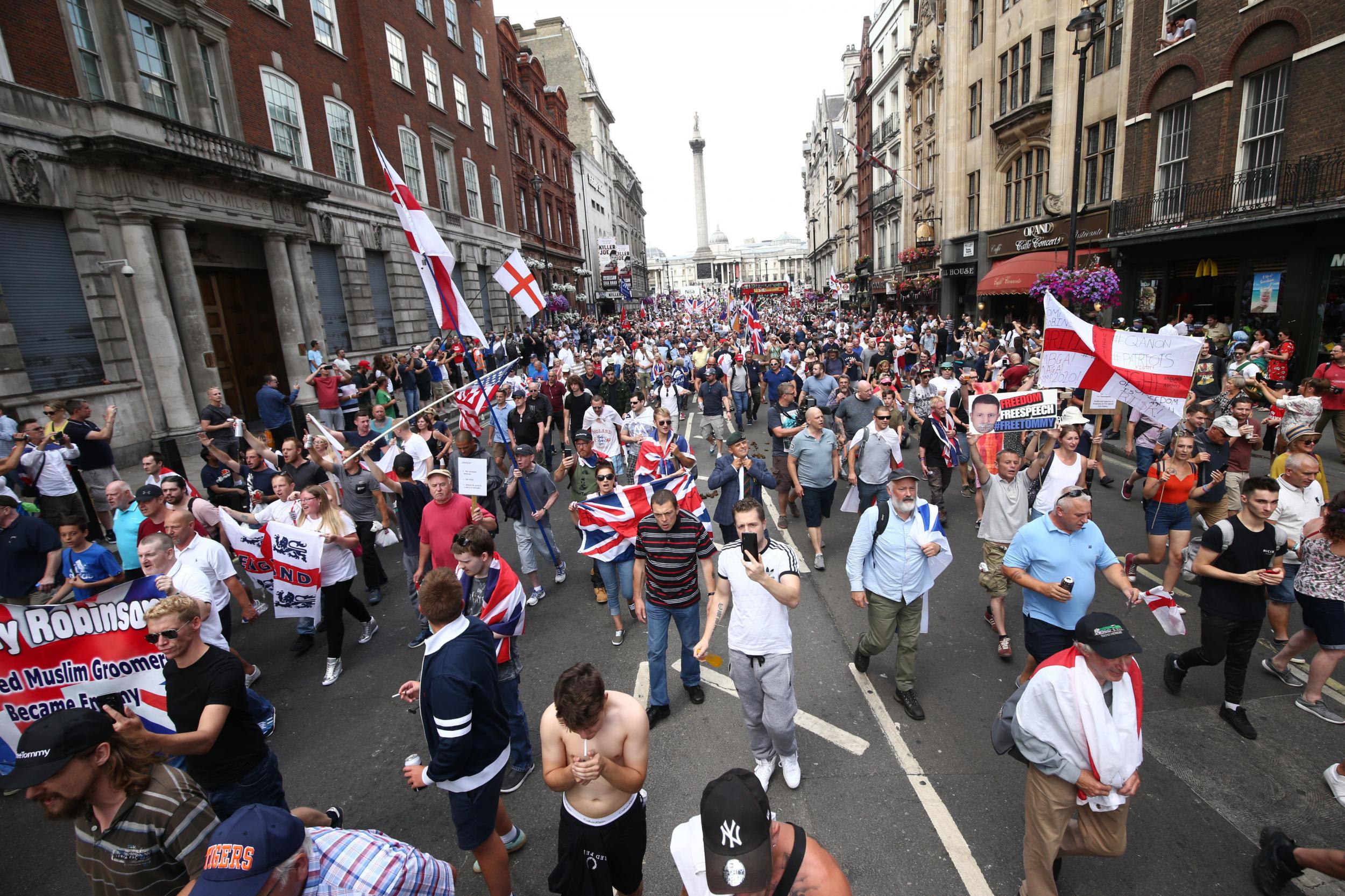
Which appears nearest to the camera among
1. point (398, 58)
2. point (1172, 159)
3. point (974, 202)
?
point (1172, 159)

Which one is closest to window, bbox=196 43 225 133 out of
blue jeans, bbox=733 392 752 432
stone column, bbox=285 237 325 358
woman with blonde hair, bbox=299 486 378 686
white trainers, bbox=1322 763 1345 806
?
stone column, bbox=285 237 325 358

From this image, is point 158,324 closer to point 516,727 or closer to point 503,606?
point 503,606

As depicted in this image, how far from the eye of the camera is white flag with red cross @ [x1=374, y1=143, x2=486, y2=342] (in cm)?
769

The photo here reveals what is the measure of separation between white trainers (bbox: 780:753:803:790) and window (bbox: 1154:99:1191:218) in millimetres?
20746

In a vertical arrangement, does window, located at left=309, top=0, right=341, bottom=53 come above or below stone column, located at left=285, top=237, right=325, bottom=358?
above

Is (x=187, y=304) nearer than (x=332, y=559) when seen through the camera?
No

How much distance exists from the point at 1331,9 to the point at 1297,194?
3.56 m

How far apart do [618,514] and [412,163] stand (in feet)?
79.5

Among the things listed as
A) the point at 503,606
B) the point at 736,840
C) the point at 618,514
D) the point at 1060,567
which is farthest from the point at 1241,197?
the point at 736,840

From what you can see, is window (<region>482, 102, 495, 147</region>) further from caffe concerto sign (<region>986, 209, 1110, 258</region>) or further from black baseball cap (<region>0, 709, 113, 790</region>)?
black baseball cap (<region>0, 709, 113, 790</region>)

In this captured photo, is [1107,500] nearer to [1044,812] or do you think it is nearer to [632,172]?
[1044,812]

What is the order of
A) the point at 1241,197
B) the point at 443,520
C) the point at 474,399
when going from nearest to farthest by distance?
the point at 443,520 → the point at 474,399 → the point at 1241,197

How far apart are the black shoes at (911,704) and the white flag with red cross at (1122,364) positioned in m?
4.19

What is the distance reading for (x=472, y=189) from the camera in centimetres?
3034
